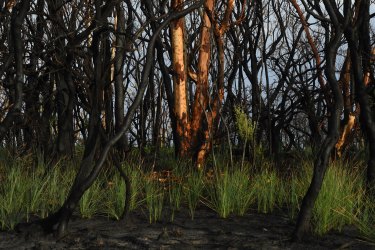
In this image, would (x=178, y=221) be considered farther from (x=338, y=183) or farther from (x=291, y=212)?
(x=338, y=183)

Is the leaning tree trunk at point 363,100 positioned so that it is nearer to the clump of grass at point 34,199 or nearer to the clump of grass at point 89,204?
the clump of grass at point 89,204

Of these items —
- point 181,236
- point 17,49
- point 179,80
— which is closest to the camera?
point 181,236

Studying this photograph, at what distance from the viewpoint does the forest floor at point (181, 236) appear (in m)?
3.56

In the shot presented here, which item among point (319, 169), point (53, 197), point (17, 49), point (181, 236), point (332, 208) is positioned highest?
point (17, 49)

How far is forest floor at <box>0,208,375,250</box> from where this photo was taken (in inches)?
140

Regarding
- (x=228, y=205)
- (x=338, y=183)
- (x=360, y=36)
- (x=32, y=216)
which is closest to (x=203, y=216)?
(x=228, y=205)

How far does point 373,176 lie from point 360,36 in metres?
1.66

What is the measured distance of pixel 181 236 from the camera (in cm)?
372

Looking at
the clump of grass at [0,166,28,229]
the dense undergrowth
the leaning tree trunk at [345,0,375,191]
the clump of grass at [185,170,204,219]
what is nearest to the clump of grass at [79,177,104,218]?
the dense undergrowth

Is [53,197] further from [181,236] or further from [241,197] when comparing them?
[241,197]

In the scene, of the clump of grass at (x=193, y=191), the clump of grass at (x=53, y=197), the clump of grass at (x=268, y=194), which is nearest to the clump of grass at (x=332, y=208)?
the clump of grass at (x=268, y=194)

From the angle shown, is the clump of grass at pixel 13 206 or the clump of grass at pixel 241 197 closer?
the clump of grass at pixel 13 206

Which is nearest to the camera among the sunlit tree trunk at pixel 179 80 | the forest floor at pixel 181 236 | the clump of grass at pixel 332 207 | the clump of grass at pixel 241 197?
the forest floor at pixel 181 236

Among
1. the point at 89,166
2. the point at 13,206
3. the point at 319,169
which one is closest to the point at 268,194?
the point at 319,169
